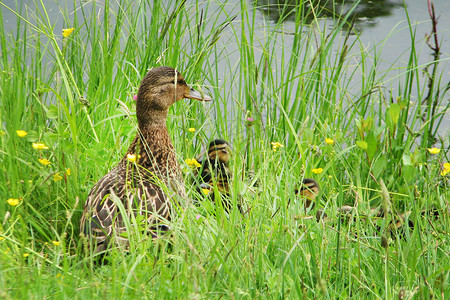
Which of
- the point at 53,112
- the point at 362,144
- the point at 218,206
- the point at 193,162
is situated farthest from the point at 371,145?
the point at 53,112

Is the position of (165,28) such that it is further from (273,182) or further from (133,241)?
(133,241)

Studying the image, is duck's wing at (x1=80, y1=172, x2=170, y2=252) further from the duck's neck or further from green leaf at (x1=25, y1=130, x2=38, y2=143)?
green leaf at (x1=25, y1=130, x2=38, y2=143)

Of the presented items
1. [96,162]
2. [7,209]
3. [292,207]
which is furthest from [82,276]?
[96,162]

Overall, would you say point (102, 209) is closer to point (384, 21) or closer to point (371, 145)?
point (371, 145)

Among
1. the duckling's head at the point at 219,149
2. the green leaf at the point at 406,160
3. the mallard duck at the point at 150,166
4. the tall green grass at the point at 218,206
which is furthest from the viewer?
the duckling's head at the point at 219,149

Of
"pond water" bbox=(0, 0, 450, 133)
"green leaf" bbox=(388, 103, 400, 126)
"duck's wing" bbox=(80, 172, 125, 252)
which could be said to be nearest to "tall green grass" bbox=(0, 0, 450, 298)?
"green leaf" bbox=(388, 103, 400, 126)

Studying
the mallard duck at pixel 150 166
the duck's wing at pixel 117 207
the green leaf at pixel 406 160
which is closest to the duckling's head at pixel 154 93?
the mallard duck at pixel 150 166

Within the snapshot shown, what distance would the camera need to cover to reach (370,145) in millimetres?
3258

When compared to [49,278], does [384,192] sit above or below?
above

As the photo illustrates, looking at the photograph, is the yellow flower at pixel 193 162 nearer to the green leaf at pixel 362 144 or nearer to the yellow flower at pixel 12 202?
the green leaf at pixel 362 144

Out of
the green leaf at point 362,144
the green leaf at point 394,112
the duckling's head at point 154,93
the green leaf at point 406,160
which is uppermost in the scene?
the duckling's head at point 154,93

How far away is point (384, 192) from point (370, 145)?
5.33ft

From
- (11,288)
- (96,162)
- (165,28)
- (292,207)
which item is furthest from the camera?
(165,28)

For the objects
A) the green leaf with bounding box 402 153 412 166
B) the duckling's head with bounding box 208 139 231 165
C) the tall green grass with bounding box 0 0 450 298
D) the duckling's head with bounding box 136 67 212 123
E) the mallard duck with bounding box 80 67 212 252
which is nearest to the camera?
the tall green grass with bounding box 0 0 450 298
